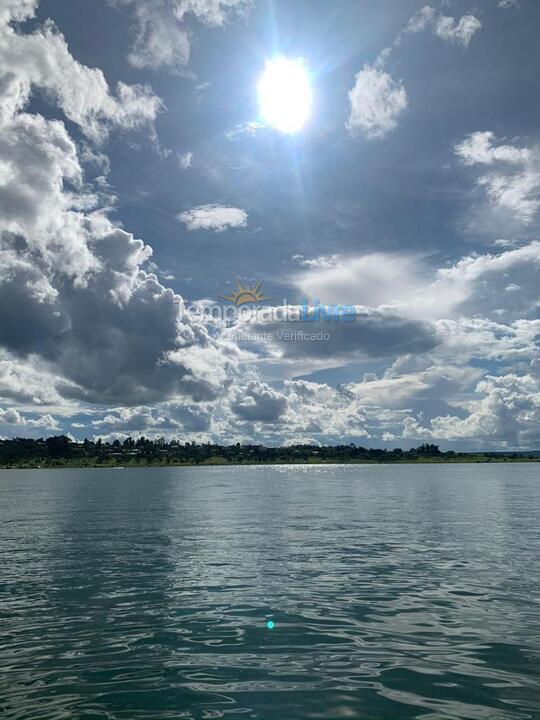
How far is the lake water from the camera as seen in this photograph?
17.7 metres

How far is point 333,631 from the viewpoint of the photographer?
25219 mm

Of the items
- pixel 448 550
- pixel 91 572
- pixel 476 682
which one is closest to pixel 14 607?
pixel 91 572

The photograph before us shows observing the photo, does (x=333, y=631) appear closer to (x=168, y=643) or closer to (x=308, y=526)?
(x=168, y=643)

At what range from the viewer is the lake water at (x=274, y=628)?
58.0 feet

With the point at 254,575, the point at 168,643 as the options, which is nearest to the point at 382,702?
the point at 168,643

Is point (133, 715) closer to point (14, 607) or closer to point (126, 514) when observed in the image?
point (14, 607)

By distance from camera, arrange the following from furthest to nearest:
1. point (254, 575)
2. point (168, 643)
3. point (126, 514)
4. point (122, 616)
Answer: point (126, 514) < point (254, 575) < point (122, 616) < point (168, 643)

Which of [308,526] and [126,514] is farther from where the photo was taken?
[126,514]

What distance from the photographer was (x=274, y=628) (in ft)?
85.3

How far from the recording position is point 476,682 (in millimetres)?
18938

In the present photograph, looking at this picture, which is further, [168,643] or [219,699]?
[168,643]

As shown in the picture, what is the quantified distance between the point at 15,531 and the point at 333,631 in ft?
181

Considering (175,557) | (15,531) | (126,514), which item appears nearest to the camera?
(175,557)

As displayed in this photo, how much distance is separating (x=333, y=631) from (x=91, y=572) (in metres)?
23.3
